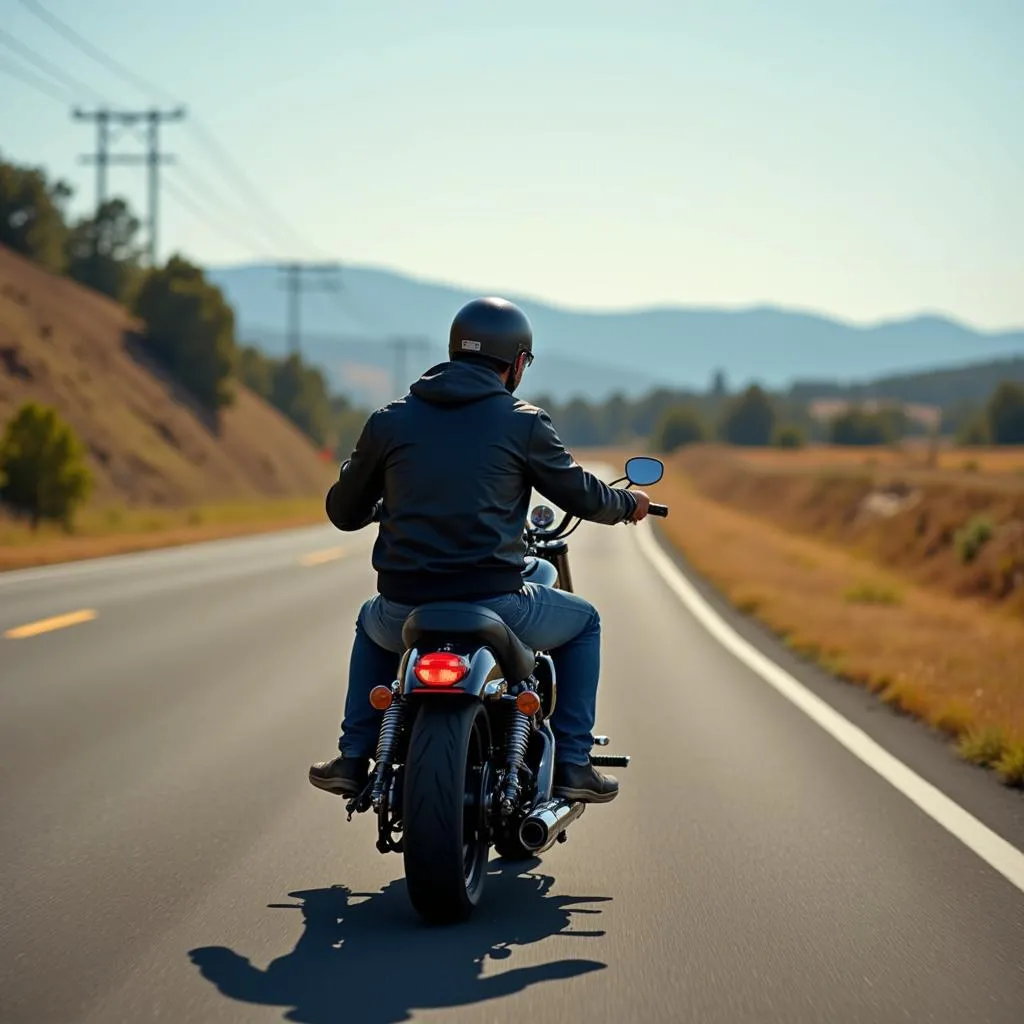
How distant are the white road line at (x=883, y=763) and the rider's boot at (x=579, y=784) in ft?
4.90

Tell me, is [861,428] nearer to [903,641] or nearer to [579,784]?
[903,641]

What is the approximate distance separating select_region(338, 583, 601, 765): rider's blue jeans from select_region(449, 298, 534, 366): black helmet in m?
0.83

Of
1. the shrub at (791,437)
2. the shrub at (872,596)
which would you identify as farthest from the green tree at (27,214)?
the shrub at (791,437)

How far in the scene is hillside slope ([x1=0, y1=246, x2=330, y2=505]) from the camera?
6431 centimetres

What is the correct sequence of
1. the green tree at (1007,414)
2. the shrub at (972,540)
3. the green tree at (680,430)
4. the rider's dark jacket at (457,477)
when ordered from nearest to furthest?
the rider's dark jacket at (457,477) < the shrub at (972,540) < the green tree at (1007,414) < the green tree at (680,430)

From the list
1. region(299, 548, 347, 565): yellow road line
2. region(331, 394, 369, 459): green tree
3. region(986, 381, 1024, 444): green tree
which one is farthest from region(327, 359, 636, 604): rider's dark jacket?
region(986, 381, 1024, 444): green tree

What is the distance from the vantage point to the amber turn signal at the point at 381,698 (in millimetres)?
5152

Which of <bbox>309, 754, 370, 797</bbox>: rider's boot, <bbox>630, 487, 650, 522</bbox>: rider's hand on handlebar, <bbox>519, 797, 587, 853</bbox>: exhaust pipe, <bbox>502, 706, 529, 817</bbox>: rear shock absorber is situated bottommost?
<bbox>519, 797, 587, 853</bbox>: exhaust pipe

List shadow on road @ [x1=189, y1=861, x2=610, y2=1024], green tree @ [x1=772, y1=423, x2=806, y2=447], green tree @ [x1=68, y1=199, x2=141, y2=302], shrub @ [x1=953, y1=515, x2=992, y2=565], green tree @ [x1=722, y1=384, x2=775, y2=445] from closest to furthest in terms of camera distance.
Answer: shadow on road @ [x1=189, y1=861, x2=610, y2=1024]
shrub @ [x1=953, y1=515, x2=992, y2=565]
green tree @ [x1=68, y1=199, x2=141, y2=302]
green tree @ [x1=772, y1=423, x2=806, y2=447]
green tree @ [x1=722, y1=384, x2=775, y2=445]

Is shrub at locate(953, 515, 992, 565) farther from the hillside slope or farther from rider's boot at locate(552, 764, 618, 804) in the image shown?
the hillside slope

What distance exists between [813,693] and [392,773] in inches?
247

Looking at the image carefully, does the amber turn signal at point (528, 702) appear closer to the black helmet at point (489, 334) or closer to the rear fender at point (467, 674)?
the rear fender at point (467, 674)

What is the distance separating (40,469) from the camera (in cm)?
3438

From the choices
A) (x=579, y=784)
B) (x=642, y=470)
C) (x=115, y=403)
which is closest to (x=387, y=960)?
(x=579, y=784)
